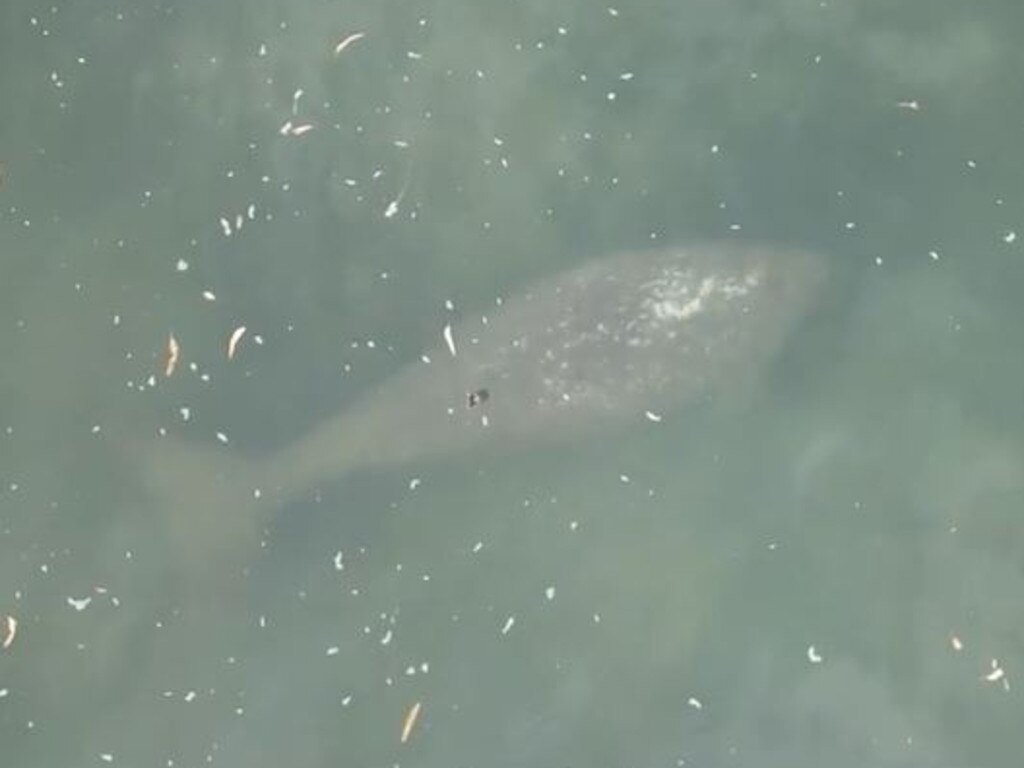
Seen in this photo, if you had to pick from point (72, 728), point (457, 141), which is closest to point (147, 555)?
point (72, 728)

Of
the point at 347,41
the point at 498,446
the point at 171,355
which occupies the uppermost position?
the point at 347,41

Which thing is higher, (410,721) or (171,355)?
(171,355)

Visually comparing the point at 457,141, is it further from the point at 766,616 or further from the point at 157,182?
the point at 766,616

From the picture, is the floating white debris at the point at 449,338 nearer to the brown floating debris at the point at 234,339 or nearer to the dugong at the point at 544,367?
the dugong at the point at 544,367

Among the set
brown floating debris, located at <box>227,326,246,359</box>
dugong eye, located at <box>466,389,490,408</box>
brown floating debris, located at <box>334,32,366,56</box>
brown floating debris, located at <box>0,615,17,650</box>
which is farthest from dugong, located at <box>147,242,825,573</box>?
brown floating debris, located at <box>334,32,366,56</box>

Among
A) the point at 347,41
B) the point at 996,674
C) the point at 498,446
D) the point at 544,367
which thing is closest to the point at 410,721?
the point at 498,446

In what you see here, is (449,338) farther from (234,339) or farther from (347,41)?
(347,41)
